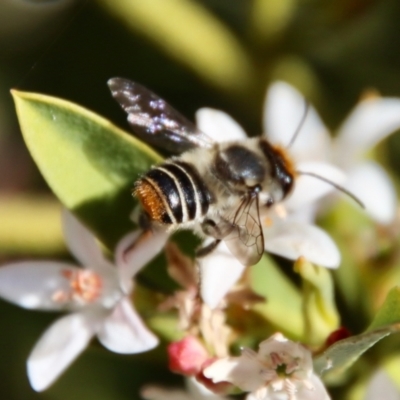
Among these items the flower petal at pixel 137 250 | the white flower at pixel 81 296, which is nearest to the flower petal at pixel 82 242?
the white flower at pixel 81 296

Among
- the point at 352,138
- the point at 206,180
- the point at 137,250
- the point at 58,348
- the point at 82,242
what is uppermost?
the point at 352,138

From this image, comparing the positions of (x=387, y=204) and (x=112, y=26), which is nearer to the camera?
(x=387, y=204)

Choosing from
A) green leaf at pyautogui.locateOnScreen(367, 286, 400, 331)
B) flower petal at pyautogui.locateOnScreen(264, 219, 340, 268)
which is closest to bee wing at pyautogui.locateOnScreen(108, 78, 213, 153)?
flower petal at pyautogui.locateOnScreen(264, 219, 340, 268)

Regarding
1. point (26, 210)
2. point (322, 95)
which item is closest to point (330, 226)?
point (322, 95)

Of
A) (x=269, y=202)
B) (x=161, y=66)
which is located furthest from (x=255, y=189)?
(x=161, y=66)

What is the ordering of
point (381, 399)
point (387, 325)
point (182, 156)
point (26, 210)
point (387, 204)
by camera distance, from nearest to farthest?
point (387, 325), point (381, 399), point (182, 156), point (387, 204), point (26, 210)

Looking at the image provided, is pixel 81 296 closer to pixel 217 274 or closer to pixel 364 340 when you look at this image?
pixel 217 274

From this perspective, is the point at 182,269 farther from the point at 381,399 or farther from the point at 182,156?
the point at 381,399

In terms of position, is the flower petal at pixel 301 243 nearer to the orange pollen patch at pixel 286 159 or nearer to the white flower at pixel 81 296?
the orange pollen patch at pixel 286 159
